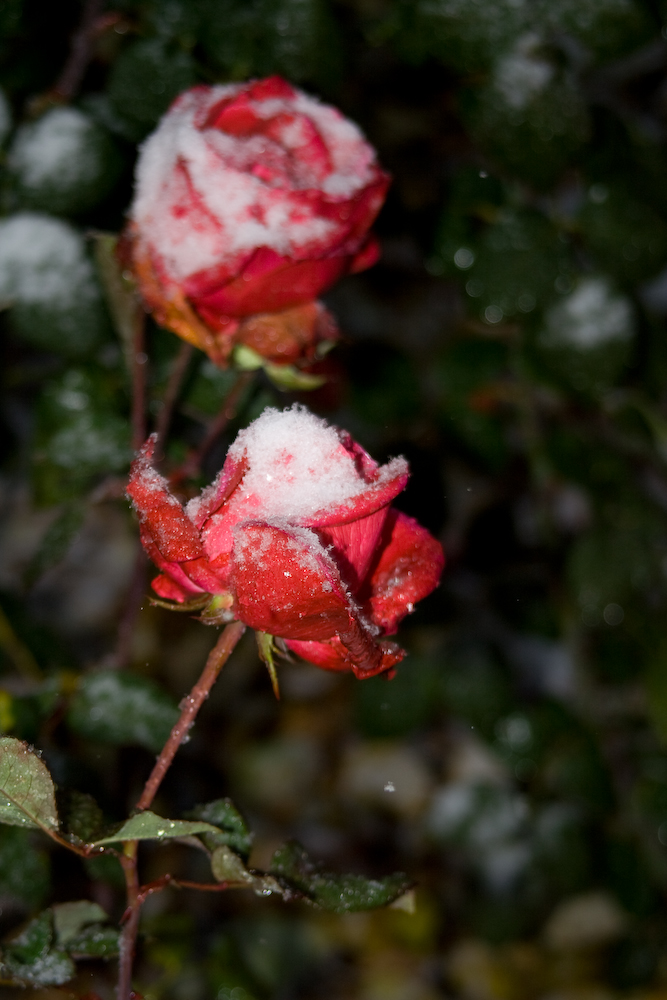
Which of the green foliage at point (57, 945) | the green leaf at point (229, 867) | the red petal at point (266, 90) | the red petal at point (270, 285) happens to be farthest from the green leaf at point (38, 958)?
the red petal at point (266, 90)

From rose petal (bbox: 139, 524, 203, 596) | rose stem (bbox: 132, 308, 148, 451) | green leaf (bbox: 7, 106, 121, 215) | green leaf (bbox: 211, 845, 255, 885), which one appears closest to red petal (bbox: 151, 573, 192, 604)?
rose petal (bbox: 139, 524, 203, 596)

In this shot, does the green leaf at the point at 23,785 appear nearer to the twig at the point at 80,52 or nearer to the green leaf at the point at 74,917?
the green leaf at the point at 74,917

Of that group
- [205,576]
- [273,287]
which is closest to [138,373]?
[273,287]

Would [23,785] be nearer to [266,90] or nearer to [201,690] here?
[201,690]

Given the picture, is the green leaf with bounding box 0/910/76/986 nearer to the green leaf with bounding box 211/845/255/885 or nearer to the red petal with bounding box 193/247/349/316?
the green leaf with bounding box 211/845/255/885

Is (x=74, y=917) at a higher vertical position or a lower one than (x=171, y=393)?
lower

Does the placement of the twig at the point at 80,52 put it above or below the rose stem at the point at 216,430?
above

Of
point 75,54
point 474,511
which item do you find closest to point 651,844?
point 474,511
